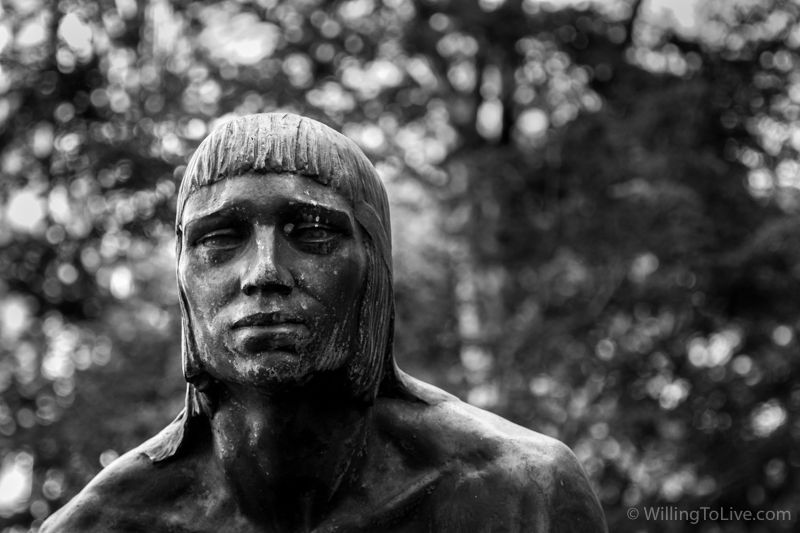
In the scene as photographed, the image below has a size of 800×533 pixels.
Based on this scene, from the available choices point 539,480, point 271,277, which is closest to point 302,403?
point 271,277

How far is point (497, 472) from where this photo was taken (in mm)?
4867

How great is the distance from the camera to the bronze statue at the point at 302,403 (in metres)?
4.48

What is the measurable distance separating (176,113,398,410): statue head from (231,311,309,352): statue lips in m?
0.09

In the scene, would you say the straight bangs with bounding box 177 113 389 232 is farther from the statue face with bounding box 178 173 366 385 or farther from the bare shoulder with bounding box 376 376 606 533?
the bare shoulder with bounding box 376 376 606 533

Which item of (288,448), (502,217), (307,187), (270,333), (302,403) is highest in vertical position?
(307,187)

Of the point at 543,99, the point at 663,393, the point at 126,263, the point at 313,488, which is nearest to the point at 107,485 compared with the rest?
the point at 313,488

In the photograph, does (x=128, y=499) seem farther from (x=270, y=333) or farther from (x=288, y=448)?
(x=270, y=333)

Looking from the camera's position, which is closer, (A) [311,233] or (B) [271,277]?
(B) [271,277]

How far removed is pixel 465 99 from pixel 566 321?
3305mm

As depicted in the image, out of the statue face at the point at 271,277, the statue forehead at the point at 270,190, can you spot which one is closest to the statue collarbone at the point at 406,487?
the statue face at the point at 271,277

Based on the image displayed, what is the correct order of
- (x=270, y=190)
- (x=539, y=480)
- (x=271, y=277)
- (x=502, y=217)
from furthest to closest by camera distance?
(x=502, y=217) → (x=539, y=480) → (x=270, y=190) → (x=271, y=277)

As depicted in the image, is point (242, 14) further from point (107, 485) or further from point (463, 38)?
point (107, 485)

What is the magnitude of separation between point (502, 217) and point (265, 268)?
1321 centimetres

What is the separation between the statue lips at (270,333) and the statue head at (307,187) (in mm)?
91
